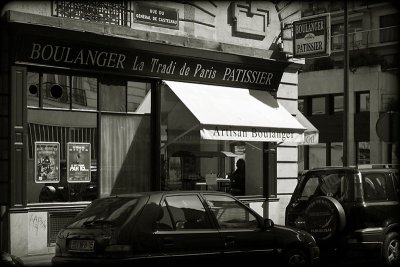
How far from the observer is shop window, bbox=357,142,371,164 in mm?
36031

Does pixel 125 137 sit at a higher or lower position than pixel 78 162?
higher

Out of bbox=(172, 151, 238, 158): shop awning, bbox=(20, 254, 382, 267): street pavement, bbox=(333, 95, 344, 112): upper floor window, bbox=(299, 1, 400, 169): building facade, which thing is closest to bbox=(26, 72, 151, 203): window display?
bbox=(172, 151, 238, 158): shop awning

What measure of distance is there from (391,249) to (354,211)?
38.6 inches

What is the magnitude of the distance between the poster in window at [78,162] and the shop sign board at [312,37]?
6.37 metres

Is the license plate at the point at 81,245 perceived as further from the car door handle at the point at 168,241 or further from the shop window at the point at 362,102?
the shop window at the point at 362,102

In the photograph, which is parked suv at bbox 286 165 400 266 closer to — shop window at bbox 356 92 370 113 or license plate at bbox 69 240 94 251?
license plate at bbox 69 240 94 251

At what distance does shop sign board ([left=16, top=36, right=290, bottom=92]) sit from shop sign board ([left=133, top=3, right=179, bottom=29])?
0.73m

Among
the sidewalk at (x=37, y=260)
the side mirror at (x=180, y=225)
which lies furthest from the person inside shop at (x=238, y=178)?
the side mirror at (x=180, y=225)

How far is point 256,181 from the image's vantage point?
54.9 ft

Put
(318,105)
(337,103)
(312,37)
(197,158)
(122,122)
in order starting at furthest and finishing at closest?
(318,105), (337,103), (312,37), (197,158), (122,122)

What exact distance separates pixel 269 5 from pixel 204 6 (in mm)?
2340

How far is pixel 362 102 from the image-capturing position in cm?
3644

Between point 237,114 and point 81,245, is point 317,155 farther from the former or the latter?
point 81,245

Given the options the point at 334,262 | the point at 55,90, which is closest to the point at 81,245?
the point at 334,262
